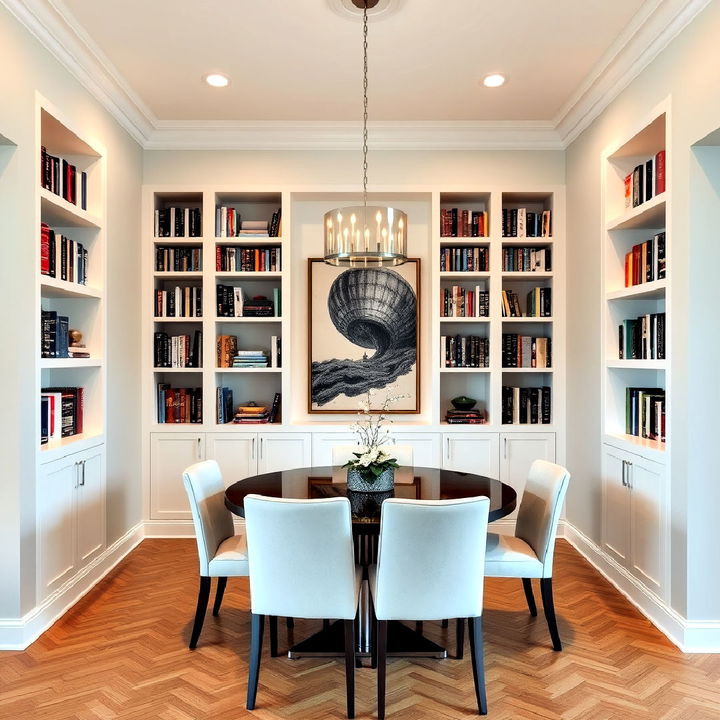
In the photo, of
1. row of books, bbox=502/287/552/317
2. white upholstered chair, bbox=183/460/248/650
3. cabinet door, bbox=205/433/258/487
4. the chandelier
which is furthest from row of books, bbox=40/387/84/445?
row of books, bbox=502/287/552/317

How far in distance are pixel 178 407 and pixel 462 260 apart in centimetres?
247

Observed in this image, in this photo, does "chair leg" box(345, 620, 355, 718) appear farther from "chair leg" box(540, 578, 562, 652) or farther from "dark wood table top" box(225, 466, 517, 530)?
"chair leg" box(540, 578, 562, 652)

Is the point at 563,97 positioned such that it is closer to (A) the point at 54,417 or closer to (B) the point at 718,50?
(B) the point at 718,50

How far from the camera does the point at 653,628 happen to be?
9.99 feet

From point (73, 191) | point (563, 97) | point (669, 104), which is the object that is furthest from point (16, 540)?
point (563, 97)

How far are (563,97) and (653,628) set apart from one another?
10.8ft

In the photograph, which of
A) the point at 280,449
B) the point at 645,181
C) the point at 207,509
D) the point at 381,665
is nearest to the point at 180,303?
the point at 280,449

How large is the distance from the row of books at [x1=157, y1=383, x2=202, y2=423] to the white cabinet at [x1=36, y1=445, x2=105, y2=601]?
2.90ft

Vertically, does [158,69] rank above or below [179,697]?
above

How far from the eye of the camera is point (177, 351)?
15.1 ft

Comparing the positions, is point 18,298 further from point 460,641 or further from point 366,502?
point 460,641

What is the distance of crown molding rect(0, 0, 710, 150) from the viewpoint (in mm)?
3020

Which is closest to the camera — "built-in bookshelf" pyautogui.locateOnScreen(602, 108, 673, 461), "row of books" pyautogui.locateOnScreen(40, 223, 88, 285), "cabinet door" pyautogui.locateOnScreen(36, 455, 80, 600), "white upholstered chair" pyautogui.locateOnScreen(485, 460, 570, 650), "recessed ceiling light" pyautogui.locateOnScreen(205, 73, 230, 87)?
"white upholstered chair" pyautogui.locateOnScreen(485, 460, 570, 650)

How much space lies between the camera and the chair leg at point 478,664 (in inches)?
90.8
